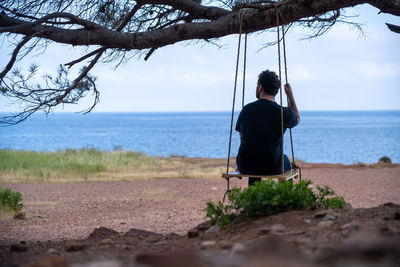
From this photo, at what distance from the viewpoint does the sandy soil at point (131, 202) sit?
7000mm

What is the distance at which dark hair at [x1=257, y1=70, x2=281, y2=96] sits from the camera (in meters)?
4.48

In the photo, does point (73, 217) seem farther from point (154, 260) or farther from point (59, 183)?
point (154, 260)

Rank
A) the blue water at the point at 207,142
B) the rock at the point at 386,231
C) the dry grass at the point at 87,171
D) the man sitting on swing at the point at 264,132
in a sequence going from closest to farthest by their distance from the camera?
the rock at the point at 386,231 → the man sitting on swing at the point at 264,132 → the dry grass at the point at 87,171 → the blue water at the point at 207,142

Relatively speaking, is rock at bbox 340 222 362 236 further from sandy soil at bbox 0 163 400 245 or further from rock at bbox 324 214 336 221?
sandy soil at bbox 0 163 400 245

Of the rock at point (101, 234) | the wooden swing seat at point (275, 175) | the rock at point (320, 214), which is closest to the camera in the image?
the rock at point (320, 214)

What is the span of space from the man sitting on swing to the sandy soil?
225 centimetres

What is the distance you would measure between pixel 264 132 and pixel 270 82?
513 mm

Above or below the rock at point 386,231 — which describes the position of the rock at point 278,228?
below

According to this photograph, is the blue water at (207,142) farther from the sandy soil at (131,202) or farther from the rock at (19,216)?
the rock at (19,216)

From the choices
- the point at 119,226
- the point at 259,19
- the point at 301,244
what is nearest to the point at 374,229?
the point at 301,244

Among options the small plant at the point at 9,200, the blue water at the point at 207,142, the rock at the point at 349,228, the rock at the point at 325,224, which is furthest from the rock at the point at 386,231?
the blue water at the point at 207,142

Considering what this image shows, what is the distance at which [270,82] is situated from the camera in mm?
4496

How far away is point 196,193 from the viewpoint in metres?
10.7

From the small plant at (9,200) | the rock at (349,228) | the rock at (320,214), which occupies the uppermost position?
the rock at (349,228)
